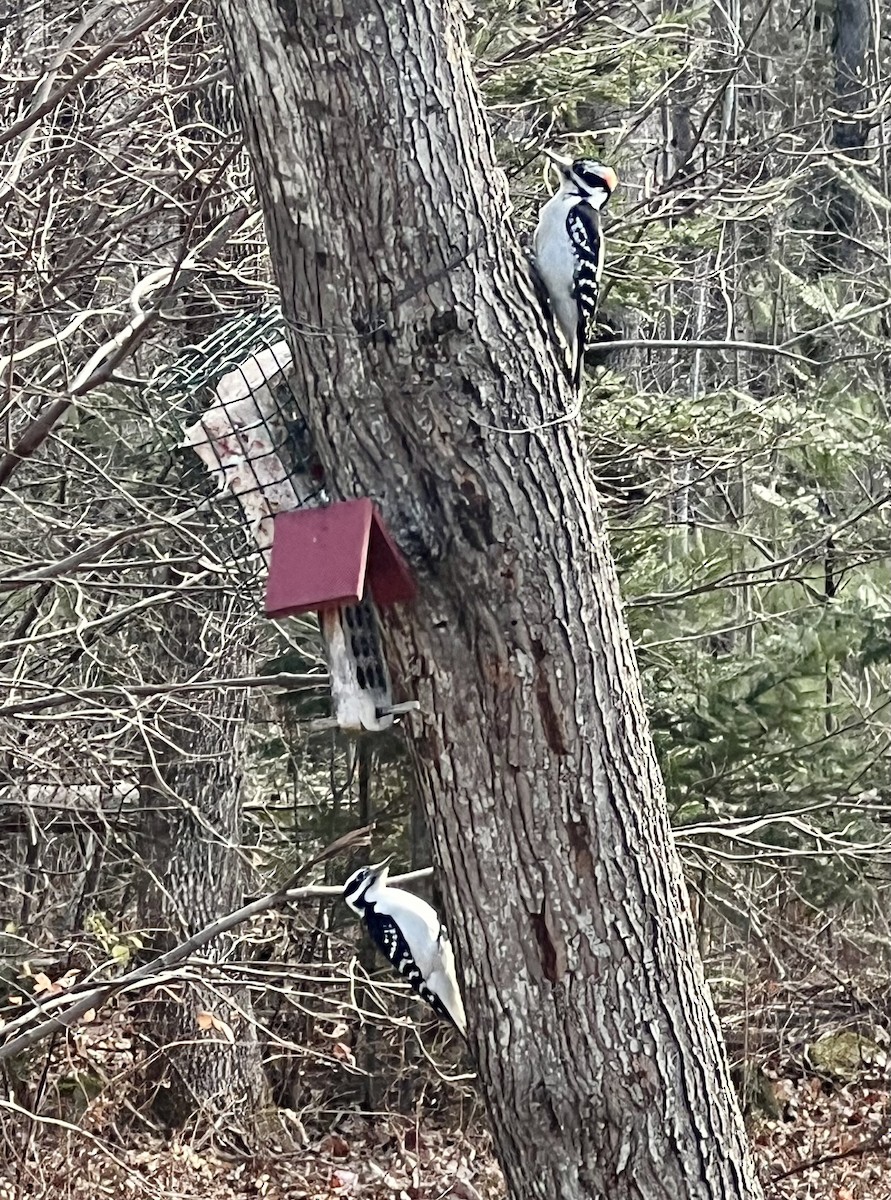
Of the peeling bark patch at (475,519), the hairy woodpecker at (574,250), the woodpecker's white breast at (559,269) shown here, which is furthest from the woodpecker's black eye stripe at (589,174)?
the peeling bark patch at (475,519)

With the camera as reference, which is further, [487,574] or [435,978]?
[435,978]

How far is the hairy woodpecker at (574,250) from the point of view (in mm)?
3371

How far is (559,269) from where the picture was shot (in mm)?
3416

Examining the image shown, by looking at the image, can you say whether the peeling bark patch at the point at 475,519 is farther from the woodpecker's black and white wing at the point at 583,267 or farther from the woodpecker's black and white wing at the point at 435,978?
the woodpecker's black and white wing at the point at 435,978

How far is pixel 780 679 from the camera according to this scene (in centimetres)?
710

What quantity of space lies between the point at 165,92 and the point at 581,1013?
399cm

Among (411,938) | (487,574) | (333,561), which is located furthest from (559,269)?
(411,938)

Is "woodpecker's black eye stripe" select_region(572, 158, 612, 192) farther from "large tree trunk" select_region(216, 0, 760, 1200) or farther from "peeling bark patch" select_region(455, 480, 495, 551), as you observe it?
"peeling bark patch" select_region(455, 480, 495, 551)

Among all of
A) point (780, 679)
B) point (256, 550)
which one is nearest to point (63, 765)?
point (256, 550)

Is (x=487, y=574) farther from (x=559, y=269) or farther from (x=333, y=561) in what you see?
(x=559, y=269)

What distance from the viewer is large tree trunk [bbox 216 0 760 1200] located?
10.2ft

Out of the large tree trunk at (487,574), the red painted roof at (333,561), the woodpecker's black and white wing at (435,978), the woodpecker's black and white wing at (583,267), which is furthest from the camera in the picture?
the woodpecker's black and white wing at (435,978)

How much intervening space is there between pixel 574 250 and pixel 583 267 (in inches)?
2.3

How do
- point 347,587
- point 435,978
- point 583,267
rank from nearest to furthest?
1. point 347,587
2. point 583,267
3. point 435,978
